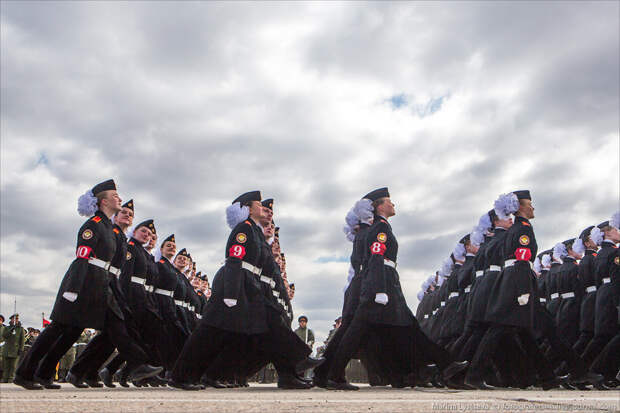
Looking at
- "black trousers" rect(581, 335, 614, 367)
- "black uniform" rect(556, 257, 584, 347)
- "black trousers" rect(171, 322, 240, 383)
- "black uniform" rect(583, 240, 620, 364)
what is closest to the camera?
"black trousers" rect(171, 322, 240, 383)

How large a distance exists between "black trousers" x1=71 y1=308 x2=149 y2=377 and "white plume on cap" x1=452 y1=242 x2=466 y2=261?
637 cm

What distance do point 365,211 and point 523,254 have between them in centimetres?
194

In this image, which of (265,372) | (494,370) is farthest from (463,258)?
(265,372)

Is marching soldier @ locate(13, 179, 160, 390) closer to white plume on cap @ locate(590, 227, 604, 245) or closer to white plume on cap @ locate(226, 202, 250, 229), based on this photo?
white plume on cap @ locate(226, 202, 250, 229)

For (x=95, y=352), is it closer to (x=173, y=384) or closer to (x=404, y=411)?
(x=173, y=384)

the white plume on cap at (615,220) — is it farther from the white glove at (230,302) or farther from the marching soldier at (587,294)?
the white glove at (230,302)

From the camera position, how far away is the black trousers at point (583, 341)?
34.3ft

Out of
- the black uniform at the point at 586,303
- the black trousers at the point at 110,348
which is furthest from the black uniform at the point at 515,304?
the black trousers at the point at 110,348

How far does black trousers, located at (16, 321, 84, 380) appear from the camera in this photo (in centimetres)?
716

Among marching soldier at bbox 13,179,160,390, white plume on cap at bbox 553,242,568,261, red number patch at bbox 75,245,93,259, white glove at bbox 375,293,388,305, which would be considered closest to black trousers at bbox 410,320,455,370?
white glove at bbox 375,293,388,305

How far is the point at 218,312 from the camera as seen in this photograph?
7.25 m

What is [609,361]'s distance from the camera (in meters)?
9.38

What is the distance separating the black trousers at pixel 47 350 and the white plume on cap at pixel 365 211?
3.51 metres

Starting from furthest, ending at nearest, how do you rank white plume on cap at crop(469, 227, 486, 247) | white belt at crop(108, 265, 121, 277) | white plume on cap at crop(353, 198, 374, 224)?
white plume on cap at crop(469, 227, 486, 247), white plume on cap at crop(353, 198, 374, 224), white belt at crop(108, 265, 121, 277)
